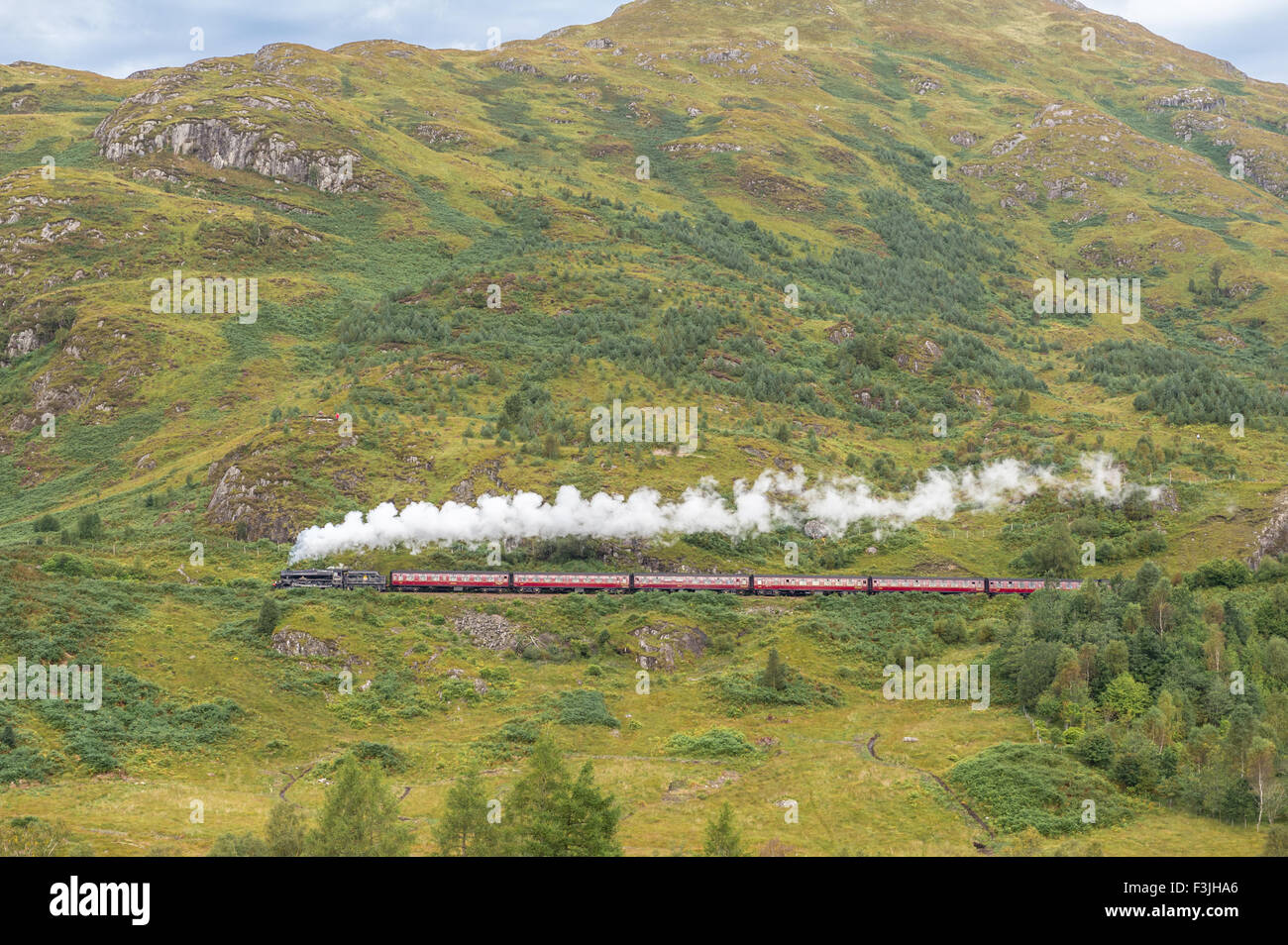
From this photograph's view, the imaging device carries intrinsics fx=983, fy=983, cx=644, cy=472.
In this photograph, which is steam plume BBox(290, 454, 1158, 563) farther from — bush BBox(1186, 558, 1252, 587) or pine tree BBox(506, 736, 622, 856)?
pine tree BBox(506, 736, 622, 856)

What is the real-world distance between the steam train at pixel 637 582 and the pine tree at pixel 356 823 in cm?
4974

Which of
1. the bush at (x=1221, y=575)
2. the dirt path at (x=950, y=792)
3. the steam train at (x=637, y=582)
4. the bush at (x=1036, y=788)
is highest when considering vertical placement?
the bush at (x=1221, y=575)

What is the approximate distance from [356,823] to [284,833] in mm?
3343

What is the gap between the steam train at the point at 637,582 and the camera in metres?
94.1

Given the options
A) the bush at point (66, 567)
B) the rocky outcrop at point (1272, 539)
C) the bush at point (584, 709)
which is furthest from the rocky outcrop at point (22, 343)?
the rocky outcrop at point (1272, 539)

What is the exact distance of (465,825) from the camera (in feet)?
152

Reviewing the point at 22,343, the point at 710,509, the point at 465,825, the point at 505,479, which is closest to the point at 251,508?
the point at 505,479

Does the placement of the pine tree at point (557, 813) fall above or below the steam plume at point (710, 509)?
below

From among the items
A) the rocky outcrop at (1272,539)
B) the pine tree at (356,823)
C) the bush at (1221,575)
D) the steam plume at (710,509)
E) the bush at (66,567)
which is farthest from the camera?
the steam plume at (710,509)

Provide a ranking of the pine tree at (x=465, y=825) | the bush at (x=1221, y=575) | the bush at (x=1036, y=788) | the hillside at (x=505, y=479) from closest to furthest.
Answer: the pine tree at (x=465, y=825), the bush at (x=1036, y=788), the hillside at (x=505, y=479), the bush at (x=1221, y=575)

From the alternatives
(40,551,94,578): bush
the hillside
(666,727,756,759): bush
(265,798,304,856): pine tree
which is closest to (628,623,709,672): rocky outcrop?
the hillside

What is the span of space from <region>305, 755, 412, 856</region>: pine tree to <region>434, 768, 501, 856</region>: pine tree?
6.73ft

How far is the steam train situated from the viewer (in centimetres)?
9412

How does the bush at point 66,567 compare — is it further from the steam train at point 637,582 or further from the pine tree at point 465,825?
the pine tree at point 465,825
